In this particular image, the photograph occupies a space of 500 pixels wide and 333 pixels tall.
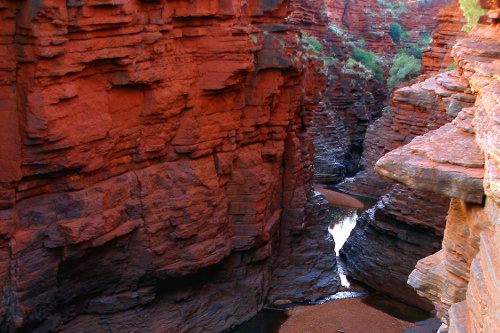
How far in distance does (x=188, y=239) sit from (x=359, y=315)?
564 cm

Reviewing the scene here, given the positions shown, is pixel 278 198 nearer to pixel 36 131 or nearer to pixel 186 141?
pixel 186 141

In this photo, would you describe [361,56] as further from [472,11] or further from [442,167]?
→ [442,167]

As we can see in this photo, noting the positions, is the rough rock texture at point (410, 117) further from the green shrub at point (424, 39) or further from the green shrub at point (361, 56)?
the green shrub at point (424, 39)

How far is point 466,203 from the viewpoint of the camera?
6.62m

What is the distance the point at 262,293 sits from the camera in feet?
55.4

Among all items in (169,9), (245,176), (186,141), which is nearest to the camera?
(169,9)

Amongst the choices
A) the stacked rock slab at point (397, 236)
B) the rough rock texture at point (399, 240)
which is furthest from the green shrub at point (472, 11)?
the rough rock texture at point (399, 240)

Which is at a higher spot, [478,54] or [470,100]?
[478,54]

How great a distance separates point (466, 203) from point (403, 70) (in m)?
36.0

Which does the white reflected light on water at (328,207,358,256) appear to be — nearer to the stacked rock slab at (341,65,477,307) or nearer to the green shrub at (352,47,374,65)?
the stacked rock slab at (341,65,477,307)

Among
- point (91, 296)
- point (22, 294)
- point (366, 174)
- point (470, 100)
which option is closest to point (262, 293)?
point (91, 296)

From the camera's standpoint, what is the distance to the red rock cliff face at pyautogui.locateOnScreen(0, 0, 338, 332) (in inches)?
437

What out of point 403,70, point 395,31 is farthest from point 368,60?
point 395,31

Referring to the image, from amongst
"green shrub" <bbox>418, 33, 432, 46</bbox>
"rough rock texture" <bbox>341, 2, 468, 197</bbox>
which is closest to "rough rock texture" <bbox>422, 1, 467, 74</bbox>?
"rough rock texture" <bbox>341, 2, 468, 197</bbox>
